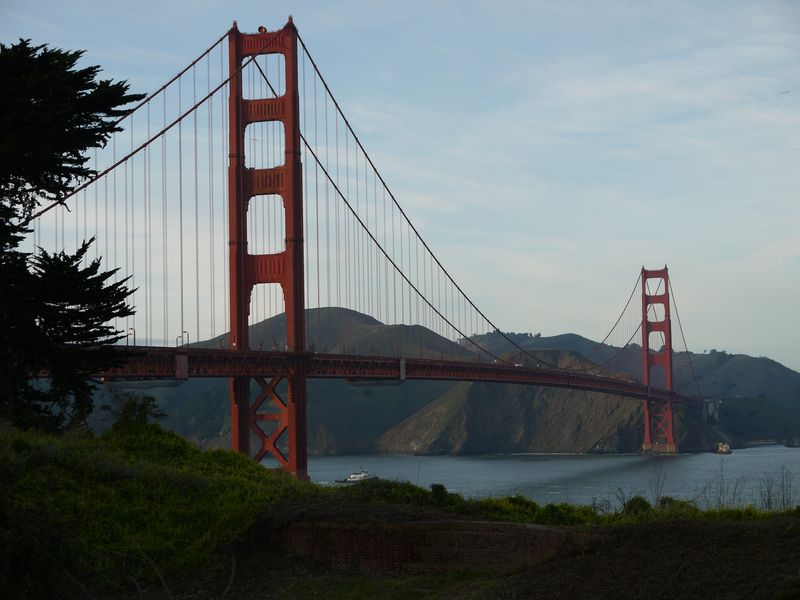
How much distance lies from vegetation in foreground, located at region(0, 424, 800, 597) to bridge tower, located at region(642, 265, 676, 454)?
91079 mm

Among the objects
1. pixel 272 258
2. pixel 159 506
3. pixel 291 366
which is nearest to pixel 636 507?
pixel 159 506

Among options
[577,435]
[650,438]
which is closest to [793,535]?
[650,438]

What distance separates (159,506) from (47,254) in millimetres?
5530

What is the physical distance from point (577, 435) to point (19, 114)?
123352 millimetres

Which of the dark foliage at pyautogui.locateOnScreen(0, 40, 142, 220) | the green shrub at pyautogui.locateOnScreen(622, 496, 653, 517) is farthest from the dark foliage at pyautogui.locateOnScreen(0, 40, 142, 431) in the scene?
the green shrub at pyautogui.locateOnScreen(622, 496, 653, 517)

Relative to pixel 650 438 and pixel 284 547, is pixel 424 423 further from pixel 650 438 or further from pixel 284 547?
pixel 284 547

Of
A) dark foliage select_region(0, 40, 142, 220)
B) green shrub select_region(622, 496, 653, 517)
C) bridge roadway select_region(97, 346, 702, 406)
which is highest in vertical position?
dark foliage select_region(0, 40, 142, 220)

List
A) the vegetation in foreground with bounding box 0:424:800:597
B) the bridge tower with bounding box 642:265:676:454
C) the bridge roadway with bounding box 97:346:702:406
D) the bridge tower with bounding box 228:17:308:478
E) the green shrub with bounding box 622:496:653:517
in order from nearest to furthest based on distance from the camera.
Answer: the vegetation in foreground with bounding box 0:424:800:597
the green shrub with bounding box 622:496:653:517
the bridge roadway with bounding box 97:346:702:406
the bridge tower with bounding box 228:17:308:478
the bridge tower with bounding box 642:265:676:454

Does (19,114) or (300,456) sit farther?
(300,456)

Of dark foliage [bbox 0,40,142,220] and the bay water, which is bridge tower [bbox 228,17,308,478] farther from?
dark foliage [bbox 0,40,142,220]

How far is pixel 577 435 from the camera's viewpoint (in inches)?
5423

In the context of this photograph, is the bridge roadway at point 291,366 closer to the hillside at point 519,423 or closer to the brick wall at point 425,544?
the brick wall at point 425,544

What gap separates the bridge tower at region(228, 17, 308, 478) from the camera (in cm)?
4534

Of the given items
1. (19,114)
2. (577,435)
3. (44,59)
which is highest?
(44,59)
